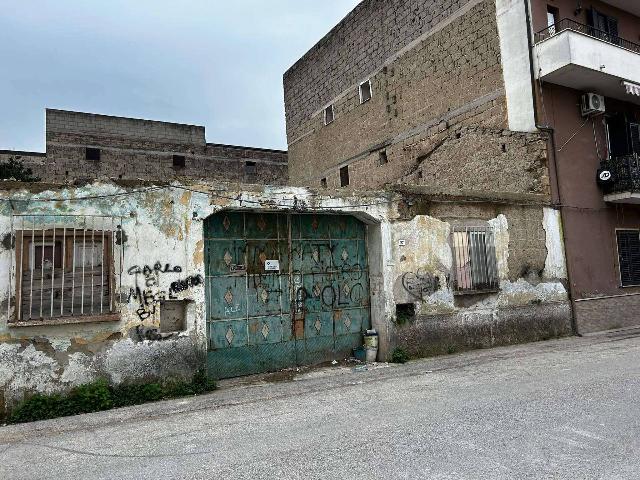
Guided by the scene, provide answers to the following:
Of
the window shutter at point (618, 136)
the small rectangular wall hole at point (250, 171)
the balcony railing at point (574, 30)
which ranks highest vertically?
the small rectangular wall hole at point (250, 171)

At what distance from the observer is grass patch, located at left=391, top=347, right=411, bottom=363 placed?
892 cm

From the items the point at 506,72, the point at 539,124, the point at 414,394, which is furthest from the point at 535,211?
the point at 414,394

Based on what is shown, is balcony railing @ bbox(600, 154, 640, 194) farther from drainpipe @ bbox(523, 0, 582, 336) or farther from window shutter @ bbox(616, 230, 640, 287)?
drainpipe @ bbox(523, 0, 582, 336)

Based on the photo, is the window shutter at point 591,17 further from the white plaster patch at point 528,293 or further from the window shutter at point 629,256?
the white plaster patch at point 528,293

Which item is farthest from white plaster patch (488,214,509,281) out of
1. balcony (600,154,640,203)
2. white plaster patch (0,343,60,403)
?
white plaster patch (0,343,60,403)

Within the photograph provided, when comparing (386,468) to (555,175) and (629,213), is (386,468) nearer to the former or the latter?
(555,175)

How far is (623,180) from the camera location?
12383mm

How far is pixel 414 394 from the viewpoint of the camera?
6.42 meters

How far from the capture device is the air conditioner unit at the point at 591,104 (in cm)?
1241

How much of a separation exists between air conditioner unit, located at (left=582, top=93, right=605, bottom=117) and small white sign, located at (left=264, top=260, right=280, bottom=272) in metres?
9.34

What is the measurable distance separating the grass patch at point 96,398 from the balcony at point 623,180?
11.2 m

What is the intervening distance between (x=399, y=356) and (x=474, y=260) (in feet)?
9.18

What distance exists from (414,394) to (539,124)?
8.28 m

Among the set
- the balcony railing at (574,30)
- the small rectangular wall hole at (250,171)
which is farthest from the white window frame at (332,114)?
the balcony railing at (574,30)
